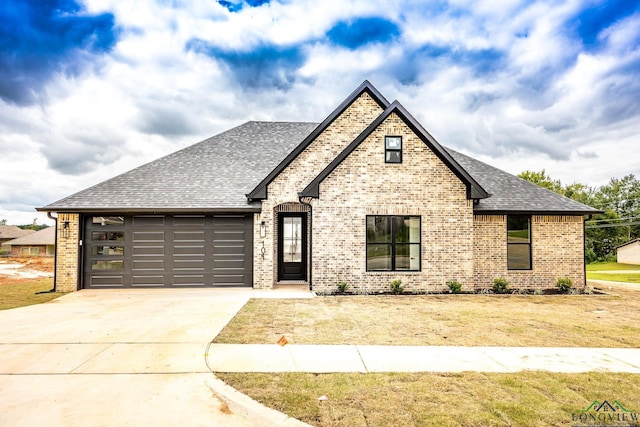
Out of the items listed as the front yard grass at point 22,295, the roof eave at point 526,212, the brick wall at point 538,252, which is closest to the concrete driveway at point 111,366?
the front yard grass at point 22,295

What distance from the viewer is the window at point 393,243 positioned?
1200 cm

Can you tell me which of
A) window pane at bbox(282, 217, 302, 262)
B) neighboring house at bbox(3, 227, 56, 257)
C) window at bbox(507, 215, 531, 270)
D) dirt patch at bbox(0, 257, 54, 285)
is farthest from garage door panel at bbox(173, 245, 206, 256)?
neighboring house at bbox(3, 227, 56, 257)

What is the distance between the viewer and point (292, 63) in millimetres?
21312

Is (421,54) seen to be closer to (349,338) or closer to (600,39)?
(600,39)

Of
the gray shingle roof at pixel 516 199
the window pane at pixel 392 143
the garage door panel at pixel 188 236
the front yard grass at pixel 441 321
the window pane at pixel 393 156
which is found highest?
the window pane at pixel 392 143

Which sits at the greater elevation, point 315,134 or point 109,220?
point 315,134

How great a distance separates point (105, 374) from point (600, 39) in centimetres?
2370

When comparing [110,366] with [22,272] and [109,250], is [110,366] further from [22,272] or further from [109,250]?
[22,272]

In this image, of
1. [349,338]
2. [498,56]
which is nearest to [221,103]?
[498,56]

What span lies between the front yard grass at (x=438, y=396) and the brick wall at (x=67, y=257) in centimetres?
1068

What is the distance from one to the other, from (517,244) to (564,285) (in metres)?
2.14

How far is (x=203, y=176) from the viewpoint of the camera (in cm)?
1404

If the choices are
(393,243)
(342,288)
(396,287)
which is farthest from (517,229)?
(342,288)

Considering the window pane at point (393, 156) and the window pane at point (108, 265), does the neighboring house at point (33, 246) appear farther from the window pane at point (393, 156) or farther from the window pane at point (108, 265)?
the window pane at point (393, 156)
